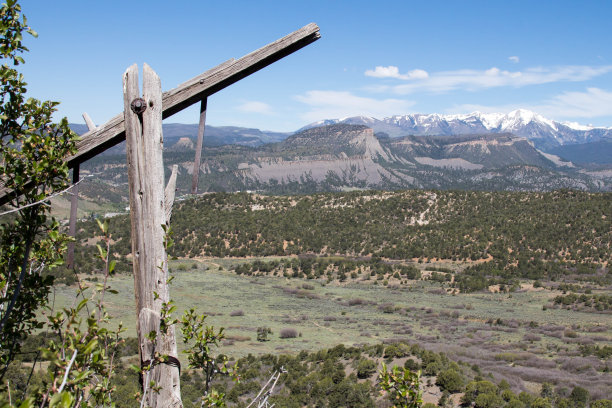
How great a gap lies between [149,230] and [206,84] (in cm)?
87

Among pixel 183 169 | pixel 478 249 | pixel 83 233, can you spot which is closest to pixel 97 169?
pixel 183 169

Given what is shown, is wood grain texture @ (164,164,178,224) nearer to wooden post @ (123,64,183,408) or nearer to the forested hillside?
wooden post @ (123,64,183,408)

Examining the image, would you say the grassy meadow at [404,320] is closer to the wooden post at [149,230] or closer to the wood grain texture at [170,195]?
the wooden post at [149,230]

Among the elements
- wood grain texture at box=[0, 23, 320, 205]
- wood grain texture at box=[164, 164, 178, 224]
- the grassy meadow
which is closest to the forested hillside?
the grassy meadow

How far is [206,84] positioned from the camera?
2600 mm

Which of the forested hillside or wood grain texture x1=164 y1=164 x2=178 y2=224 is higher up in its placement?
wood grain texture x1=164 y1=164 x2=178 y2=224

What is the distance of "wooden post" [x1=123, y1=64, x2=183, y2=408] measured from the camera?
91.6 inches

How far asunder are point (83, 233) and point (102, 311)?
49.7 metres

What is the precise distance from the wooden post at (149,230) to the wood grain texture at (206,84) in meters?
0.12

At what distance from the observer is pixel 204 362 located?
9.21ft

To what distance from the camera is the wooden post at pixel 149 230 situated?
2326 millimetres

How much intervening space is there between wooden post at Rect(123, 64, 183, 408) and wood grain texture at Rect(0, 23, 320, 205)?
0.12 meters

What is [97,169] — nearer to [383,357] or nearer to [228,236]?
[228,236]

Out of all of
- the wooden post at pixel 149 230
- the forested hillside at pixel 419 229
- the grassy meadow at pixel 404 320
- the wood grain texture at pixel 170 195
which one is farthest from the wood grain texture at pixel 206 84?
the forested hillside at pixel 419 229
